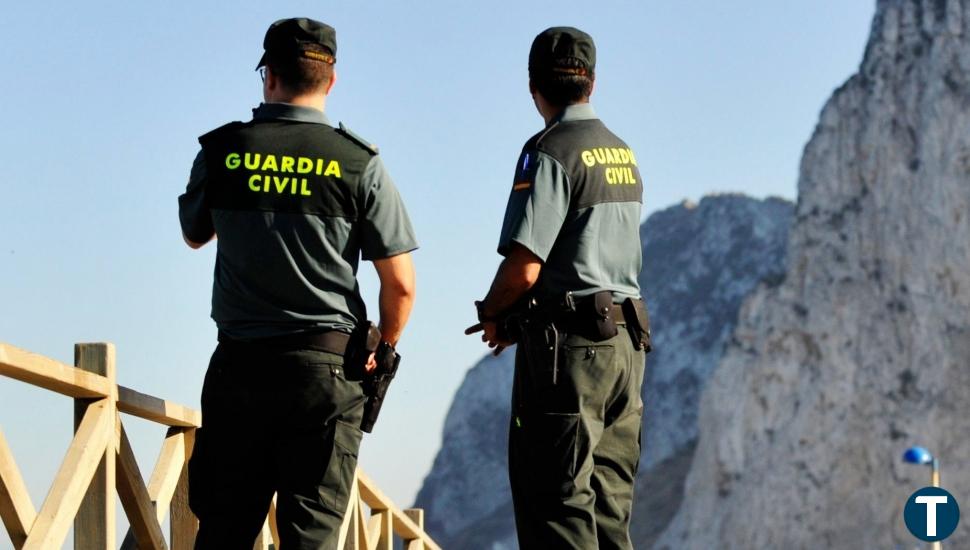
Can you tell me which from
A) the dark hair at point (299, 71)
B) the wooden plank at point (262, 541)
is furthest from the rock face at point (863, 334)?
the dark hair at point (299, 71)

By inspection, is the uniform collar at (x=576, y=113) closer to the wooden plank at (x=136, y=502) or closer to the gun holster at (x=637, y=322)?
the gun holster at (x=637, y=322)

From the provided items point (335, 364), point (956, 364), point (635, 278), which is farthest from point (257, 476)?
point (956, 364)

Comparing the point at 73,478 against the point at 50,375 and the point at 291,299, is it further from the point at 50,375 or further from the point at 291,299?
the point at 291,299

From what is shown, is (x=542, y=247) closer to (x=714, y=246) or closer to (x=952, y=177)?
(x=952, y=177)

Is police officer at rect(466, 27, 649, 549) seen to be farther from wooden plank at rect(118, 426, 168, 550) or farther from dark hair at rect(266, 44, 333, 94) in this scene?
wooden plank at rect(118, 426, 168, 550)

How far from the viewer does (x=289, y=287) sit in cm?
471

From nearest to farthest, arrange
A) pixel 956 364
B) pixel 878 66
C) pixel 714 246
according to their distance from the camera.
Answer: pixel 956 364 < pixel 878 66 < pixel 714 246

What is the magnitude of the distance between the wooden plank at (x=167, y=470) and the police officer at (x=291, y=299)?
87 centimetres

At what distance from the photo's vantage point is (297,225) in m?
4.72

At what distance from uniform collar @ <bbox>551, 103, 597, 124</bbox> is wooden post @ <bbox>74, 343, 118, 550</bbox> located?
169cm

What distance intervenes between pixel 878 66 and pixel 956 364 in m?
13.4

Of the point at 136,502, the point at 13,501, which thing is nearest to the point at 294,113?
the point at 13,501

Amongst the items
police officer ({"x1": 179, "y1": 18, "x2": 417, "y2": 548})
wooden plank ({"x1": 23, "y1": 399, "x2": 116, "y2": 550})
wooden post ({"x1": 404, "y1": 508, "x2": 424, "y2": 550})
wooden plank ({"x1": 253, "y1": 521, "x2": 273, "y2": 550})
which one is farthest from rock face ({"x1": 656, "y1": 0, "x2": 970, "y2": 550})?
police officer ({"x1": 179, "y1": 18, "x2": 417, "y2": 548})

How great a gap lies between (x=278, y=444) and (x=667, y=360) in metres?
132
